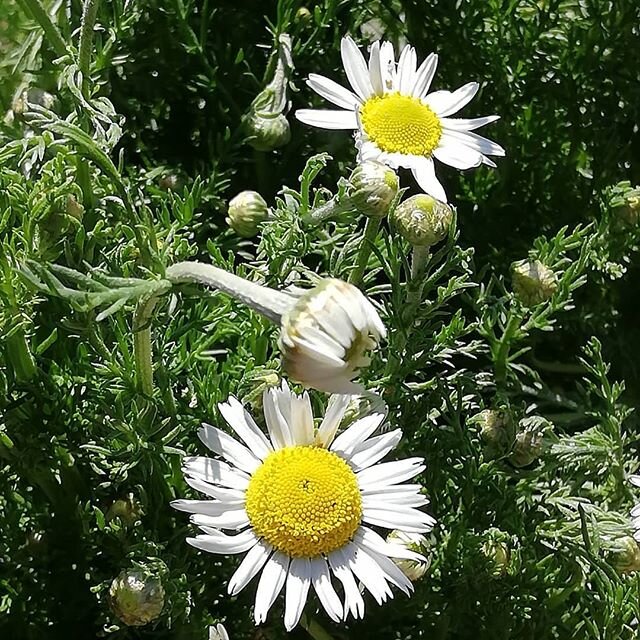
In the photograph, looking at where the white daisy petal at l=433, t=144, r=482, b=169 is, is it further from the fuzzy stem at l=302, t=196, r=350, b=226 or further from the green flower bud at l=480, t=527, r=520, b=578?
the green flower bud at l=480, t=527, r=520, b=578

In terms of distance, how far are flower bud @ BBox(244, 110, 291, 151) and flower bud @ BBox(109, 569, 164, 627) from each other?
0.80 meters

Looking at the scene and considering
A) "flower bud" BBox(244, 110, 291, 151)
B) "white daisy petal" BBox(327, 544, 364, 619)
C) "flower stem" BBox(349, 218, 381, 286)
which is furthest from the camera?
"flower bud" BBox(244, 110, 291, 151)

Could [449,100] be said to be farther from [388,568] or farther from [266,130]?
[388,568]


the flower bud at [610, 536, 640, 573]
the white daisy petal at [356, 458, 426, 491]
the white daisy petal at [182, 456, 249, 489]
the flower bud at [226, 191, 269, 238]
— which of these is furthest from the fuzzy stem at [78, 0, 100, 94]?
the flower bud at [610, 536, 640, 573]

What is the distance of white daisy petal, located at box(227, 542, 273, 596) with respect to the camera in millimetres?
1222

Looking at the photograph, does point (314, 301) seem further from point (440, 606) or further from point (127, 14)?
point (127, 14)

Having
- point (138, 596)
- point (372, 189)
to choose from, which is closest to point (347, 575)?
point (138, 596)

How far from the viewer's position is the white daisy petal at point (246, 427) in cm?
128

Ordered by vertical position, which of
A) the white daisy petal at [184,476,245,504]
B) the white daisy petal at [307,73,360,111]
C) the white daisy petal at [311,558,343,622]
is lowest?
the white daisy petal at [311,558,343,622]

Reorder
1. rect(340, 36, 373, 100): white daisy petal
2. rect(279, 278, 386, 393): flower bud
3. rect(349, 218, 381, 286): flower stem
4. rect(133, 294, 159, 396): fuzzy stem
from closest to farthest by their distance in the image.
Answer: rect(279, 278, 386, 393): flower bud
rect(133, 294, 159, 396): fuzzy stem
rect(349, 218, 381, 286): flower stem
rect(340, 36, 373, 100): white daisy petal

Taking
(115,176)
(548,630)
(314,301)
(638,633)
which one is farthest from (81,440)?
(638,633)

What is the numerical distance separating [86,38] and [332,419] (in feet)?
1.91

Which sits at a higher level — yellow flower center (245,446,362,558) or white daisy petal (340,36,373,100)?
white daisy petal (340,36,373,100)

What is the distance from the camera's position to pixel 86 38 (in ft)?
4.32
